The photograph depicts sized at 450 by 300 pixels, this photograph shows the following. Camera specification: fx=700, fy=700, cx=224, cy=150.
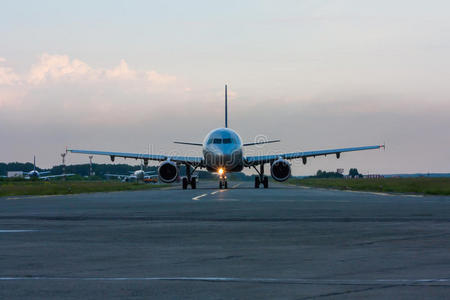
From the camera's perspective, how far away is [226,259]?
9430mm

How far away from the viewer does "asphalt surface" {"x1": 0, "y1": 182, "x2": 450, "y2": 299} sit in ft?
22.8

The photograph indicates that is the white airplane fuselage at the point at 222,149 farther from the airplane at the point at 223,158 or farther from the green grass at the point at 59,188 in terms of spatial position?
the green grass at the point at 59,188

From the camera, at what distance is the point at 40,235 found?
1329 cm

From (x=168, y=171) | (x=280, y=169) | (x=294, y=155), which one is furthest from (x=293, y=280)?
(x=294, y=155)

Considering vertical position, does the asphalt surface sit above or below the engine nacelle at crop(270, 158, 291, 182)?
below

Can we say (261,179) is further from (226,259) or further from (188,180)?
(226,259)

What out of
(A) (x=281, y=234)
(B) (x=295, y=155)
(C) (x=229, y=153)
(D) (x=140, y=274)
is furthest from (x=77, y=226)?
(B) (x=295, y=155)

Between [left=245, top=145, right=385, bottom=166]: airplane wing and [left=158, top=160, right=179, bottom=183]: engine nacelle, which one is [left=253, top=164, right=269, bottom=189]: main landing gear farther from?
[left=158, top=160, right=179, bottom=183]: engine nacelle

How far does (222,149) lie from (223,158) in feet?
2.18

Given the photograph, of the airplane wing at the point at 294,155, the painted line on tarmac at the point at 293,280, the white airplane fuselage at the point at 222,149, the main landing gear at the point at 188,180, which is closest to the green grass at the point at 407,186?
the airplane wing at the point at 294,155

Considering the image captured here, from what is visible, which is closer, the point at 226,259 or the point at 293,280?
the point at 293,280

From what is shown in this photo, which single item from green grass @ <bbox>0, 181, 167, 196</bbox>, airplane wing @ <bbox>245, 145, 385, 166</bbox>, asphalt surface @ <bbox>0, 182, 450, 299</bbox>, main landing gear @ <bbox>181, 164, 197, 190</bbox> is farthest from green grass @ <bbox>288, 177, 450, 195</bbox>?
asphalt surface @ <bbox>0, 182, 450, 299</bbox>

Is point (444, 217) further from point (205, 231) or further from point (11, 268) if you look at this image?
point (11, 268)

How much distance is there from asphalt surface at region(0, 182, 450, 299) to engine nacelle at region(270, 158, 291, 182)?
3558cm
